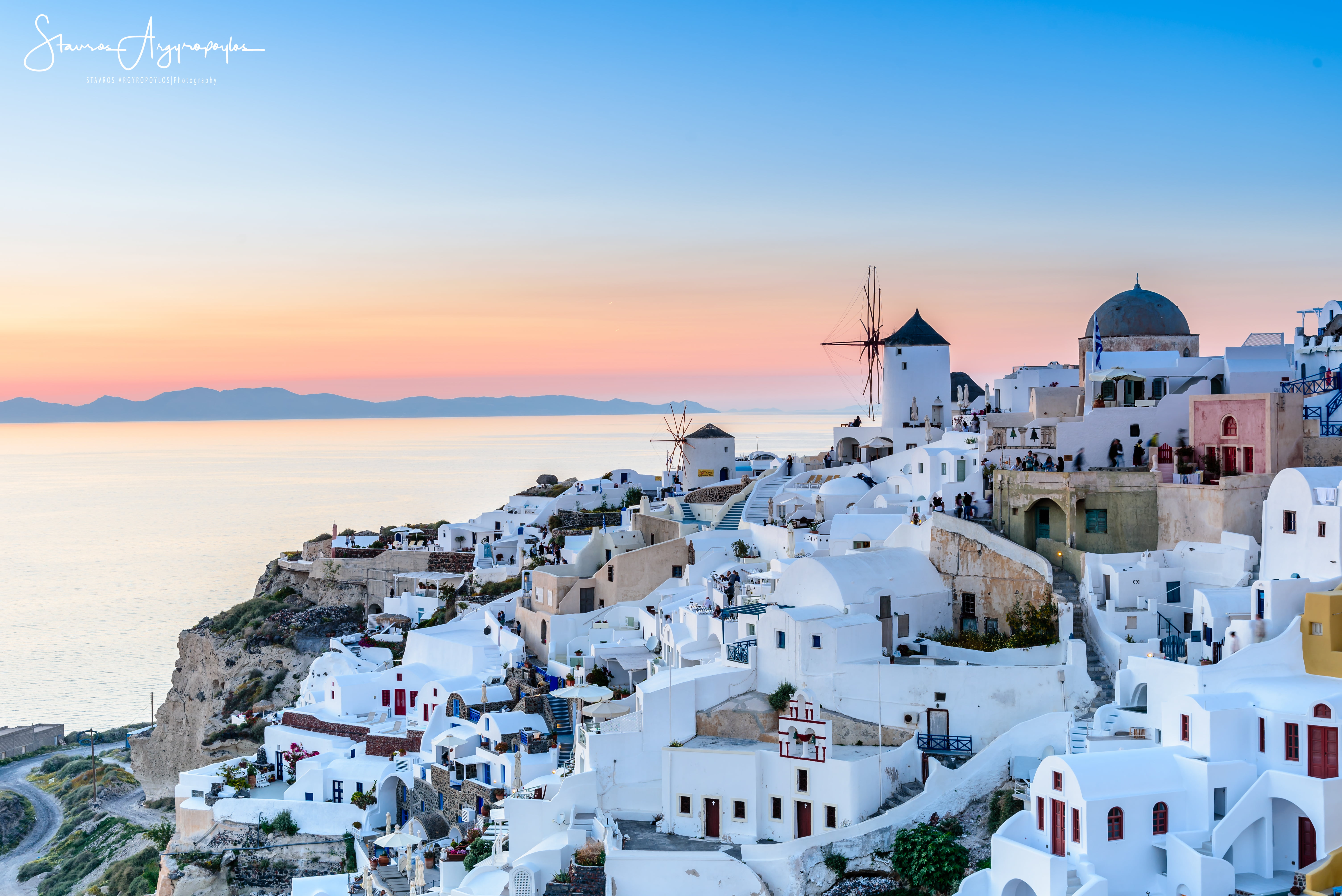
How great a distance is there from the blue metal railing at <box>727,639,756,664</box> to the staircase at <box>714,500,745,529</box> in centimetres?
1083

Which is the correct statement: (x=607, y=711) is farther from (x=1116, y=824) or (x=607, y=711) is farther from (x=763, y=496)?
(x=763, y=496)

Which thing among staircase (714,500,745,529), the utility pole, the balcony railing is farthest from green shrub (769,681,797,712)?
the utility pole

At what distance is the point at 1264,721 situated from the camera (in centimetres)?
1641

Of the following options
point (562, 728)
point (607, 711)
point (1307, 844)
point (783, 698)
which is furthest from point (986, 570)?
point (562, 728)

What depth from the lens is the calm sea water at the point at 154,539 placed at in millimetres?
67375

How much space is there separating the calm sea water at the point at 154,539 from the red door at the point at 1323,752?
186 ft

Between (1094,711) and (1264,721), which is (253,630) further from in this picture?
(1264,721)

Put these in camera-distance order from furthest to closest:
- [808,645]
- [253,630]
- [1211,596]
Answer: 1. [253,630]
2. [808,645]
3. [1211,596]

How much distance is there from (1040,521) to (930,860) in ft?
30.1

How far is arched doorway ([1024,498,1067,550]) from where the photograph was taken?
2480 centimetres

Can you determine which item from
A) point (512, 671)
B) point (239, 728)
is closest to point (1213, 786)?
point (512, 671)

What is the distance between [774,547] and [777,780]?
10.6m

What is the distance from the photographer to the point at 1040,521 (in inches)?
986

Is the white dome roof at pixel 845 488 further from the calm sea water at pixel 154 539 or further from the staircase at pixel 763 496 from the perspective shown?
the calm sea water at pixel 154 539
